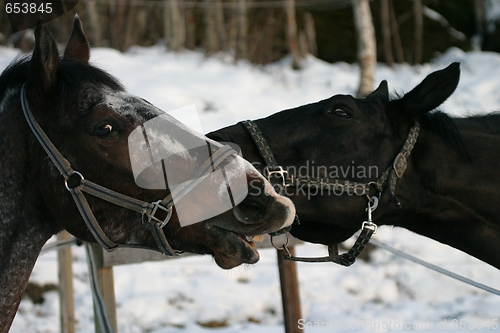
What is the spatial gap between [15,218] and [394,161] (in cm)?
172

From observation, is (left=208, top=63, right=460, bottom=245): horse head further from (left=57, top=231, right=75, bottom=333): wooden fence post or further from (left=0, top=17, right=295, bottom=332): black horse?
(left=57, top=231, right=75, bottom=333): wooden fence post

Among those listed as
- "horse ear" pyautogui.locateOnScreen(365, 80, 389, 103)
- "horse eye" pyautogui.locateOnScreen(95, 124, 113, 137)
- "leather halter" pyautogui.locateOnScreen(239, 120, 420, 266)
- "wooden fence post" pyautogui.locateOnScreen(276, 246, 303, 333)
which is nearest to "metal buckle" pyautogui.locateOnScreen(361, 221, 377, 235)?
"leather halter" pyautogui.locateOnScreen(239, 120, 420, 266)

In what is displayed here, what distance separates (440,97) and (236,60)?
8705mm

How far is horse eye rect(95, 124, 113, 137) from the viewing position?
6.54ft

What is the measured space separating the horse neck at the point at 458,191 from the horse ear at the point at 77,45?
1643 mm

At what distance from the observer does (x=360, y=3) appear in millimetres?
9891

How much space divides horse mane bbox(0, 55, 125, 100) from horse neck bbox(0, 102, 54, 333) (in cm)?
17

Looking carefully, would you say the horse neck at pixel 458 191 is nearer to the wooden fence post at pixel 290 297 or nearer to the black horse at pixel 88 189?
the black horse at pixel 88 189

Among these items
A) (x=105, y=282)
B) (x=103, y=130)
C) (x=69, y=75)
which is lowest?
(x=105, y=282)

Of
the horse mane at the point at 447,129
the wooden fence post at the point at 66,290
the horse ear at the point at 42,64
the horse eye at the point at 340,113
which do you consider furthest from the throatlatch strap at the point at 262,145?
the wooden fence post at the point at 66,290

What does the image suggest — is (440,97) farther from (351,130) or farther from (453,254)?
(453,254)

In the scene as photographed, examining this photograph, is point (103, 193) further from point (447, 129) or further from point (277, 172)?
Result: point (447, 129)

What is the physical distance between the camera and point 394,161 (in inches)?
103

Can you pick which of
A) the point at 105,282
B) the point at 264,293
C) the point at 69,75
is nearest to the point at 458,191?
the point at 69,75
